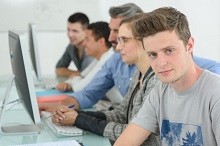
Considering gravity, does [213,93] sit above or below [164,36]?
below

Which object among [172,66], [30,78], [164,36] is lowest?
[30,78]

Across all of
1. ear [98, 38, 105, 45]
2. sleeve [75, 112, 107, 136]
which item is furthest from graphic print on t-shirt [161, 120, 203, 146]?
ear [98, 38, 105, 45]

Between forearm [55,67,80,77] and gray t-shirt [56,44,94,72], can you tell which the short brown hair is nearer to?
gray t-shirt [56,44,94,72]

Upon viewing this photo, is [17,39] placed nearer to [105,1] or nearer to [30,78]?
[30,78]

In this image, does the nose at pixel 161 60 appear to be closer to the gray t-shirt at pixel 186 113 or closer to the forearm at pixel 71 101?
the gray t-shirt at pixel 186 113

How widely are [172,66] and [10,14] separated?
386cm

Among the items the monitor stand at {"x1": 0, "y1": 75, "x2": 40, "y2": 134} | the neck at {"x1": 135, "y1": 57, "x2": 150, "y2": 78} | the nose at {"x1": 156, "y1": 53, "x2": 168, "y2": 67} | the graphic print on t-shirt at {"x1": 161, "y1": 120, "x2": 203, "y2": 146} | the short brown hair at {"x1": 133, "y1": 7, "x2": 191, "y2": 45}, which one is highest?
the short brown hair at {"x1": 133, "y1": 7, "x2": 191, "y2": 45}

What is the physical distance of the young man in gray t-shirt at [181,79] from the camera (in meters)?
1.28

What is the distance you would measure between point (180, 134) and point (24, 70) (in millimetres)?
713

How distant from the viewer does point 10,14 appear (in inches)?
188

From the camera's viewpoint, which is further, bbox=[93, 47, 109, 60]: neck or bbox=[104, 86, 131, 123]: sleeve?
bbox=[93, 47, 109, 60]: neck

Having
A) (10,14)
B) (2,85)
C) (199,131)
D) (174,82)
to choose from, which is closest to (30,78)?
(174,82)

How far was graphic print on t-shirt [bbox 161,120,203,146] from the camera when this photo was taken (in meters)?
1.33

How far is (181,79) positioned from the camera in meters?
1.34
